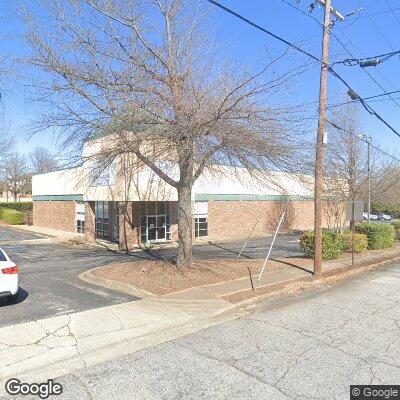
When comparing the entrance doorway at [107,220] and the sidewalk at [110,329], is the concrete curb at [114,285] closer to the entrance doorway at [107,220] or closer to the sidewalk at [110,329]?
the sidewalk at [110,329]

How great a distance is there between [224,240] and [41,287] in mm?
15840

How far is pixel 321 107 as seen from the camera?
12.0 m

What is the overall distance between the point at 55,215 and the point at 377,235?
78.2ft

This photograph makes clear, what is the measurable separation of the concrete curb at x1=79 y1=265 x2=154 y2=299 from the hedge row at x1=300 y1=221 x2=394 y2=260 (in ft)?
27.6

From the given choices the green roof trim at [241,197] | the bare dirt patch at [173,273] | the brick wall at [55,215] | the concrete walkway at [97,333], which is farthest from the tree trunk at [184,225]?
the brick wall at [55,215]

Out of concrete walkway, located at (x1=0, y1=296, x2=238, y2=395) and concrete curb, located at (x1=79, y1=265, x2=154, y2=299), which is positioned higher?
concrete curb, located at (x1=79, y1=265, x2=154, y2=299)

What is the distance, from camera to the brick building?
20328 mm

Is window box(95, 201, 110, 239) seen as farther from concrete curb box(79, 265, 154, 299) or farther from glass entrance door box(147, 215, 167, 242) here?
concrete curb box(79, 265, 154, 299)

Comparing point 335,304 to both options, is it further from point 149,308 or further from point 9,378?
point 9,378

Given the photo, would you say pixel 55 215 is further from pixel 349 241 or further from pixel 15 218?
pixel 349 241

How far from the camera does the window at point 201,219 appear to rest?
2683 cm

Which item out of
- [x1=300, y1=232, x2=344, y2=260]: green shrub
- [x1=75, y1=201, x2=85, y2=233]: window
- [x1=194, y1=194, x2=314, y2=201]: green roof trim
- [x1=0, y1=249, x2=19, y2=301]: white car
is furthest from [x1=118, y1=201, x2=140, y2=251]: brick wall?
[x1=0, y1=249, x2=19, y2=301]: white car

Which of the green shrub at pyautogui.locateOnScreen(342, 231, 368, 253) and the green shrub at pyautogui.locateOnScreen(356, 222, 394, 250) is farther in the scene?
the green shrub at pyautogui.locateOnScreen(356, 222, 394, 250)

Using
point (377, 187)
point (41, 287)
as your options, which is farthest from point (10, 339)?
point (377, 187)
